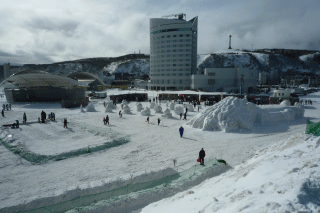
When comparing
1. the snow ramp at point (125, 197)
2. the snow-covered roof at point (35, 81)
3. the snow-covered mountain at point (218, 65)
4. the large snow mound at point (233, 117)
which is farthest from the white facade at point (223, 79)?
the snow-covered mountain at point (218, 65)

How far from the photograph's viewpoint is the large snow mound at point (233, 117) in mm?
17891

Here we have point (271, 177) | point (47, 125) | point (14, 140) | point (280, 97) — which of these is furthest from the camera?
point (280, 97)

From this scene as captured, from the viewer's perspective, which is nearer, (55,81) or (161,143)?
(161,143)

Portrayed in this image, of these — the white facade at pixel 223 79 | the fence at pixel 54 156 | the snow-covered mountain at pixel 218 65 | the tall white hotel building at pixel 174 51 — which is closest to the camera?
the fence at pixel 54 156

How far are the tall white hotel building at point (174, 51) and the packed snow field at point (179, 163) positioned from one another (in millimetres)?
59823

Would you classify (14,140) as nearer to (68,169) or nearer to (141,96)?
(68,169)

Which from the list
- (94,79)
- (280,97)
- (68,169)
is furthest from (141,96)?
(94,79)

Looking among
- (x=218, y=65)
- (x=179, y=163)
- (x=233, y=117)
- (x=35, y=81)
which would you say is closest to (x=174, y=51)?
(x=35, y=81)

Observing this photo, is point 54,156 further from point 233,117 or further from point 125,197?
point 233,117

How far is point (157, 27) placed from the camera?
83750 mm

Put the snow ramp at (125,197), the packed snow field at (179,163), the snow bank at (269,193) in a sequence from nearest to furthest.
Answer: the snow bank at (269,193), the packed snow field at (179,163), the snow ramp at (125,197)

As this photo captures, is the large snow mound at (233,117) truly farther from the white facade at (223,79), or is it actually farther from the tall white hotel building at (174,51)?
the tall white hotel building at (174,51)

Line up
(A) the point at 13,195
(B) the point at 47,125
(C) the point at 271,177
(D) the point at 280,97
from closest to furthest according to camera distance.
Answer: (C) the point at 271,177 → (A) the point at 13,195 → (B) the point at 47,125 → (D) the point at 280,97

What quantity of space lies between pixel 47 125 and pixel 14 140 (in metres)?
5.49
